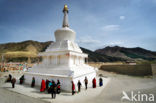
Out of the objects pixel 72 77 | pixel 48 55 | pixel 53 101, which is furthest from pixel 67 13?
pixel 53 101

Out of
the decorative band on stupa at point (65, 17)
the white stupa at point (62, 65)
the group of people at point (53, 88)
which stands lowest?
the group of people at point (53, 88)

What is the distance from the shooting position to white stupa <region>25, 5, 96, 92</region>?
27.4ft

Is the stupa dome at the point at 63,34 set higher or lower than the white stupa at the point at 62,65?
higher

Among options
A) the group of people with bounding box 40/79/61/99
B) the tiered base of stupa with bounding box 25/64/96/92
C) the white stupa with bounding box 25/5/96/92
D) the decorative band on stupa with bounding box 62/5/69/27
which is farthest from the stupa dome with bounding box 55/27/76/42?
the group of people with bounding box 40/79/61/99

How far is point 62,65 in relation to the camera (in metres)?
10.7

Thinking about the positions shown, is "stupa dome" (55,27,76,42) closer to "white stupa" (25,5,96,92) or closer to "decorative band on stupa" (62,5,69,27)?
"white stupa" (25,5,96,92)

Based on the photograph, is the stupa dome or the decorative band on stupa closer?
the stupa dome

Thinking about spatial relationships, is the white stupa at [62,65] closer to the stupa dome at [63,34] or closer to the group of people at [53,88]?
the stupa dome at [63,34]

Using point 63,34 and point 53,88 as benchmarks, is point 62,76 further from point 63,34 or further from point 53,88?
point 63,34

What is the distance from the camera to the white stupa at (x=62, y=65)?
8.34 m

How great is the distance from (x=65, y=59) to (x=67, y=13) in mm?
8899

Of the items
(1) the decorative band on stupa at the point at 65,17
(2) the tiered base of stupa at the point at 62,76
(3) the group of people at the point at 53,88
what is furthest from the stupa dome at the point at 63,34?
(3) the group of people at the point at 53,88

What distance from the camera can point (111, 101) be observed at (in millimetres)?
5699

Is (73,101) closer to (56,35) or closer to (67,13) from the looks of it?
(56,35)
